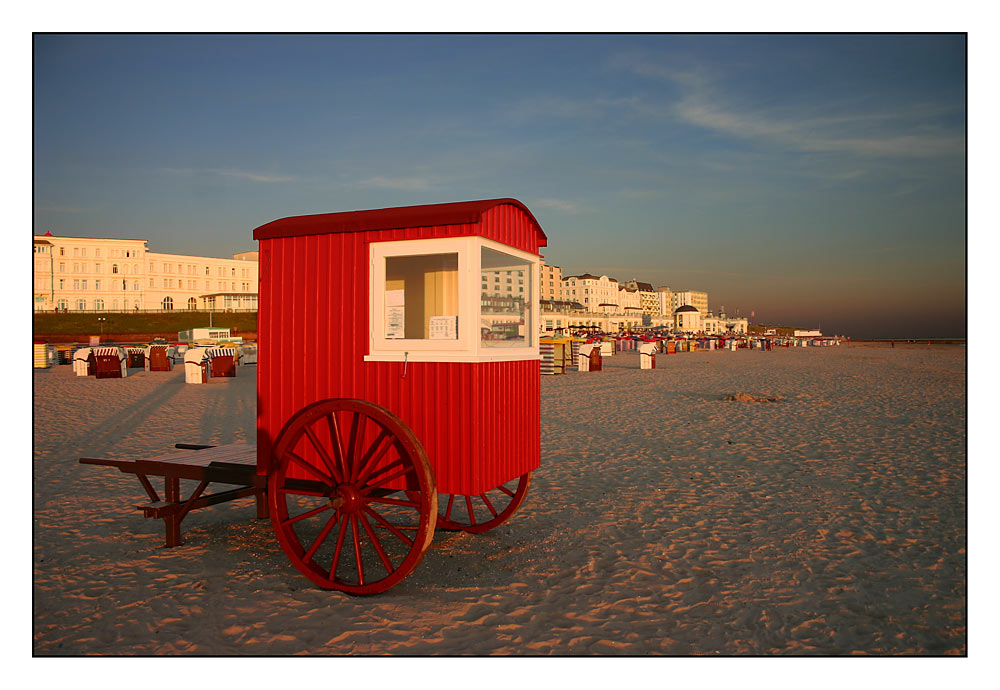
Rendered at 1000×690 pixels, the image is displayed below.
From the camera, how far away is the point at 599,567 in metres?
5.30

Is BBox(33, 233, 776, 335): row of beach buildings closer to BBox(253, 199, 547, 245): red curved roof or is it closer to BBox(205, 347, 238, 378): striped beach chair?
BBox(205, 347, 238, 378): striped beach chair

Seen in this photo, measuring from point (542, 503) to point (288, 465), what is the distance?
3.17 meters

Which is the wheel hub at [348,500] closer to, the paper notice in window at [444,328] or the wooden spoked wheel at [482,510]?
the wooden spoked wheel at [482,510]

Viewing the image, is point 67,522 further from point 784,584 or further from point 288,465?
point 784,584

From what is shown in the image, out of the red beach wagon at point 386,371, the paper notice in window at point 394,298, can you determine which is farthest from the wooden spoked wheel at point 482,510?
the paper notice in window at point 394,298

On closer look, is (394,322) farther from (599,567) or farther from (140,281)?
(140,281)

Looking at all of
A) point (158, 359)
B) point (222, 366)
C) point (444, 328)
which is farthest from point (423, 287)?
point (158, 359)

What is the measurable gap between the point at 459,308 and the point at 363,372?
0.98m

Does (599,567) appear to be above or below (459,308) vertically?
below

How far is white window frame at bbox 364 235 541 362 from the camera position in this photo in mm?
4797

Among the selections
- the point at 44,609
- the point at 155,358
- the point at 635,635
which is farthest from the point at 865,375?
the point at 155,358

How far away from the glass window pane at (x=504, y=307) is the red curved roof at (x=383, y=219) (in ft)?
1.58

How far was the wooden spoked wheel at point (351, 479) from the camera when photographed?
4480 mm

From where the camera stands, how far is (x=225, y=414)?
1487 centimetres
